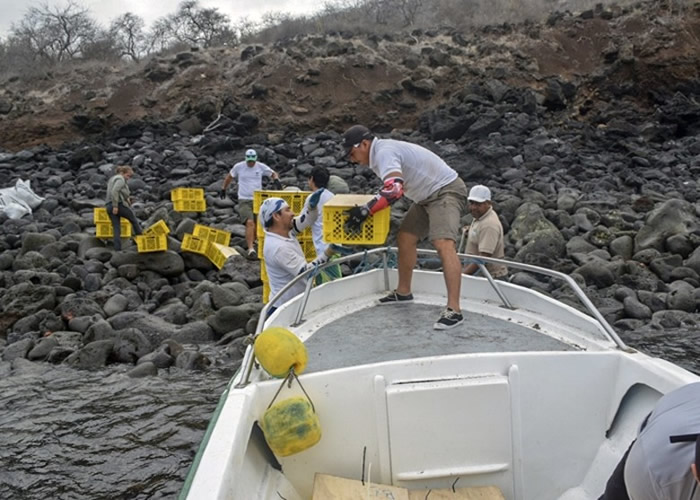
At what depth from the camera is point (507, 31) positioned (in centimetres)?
2317

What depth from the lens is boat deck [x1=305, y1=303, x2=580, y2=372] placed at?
12.1 ft

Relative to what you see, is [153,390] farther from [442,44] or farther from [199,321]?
[442,44]

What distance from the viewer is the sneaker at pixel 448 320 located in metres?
4.14

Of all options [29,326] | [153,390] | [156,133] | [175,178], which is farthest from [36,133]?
[153,390]

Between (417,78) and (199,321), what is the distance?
52.0 feet

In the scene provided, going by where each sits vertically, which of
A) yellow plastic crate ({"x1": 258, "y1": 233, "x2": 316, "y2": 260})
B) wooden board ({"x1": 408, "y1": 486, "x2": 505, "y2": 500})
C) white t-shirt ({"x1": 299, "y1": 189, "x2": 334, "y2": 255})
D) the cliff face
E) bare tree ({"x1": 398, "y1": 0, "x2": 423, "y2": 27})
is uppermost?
→ bare tree ({"x1": 398, "y1": 0, "x2": 423, "y2": 27})

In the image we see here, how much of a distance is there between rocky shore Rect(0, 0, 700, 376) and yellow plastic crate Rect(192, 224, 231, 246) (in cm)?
39

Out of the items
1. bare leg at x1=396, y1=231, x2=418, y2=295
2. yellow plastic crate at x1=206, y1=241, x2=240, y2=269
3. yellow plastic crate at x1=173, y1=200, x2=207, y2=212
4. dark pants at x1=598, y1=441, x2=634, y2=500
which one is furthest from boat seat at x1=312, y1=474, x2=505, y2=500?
yellow plastic crate at x1=173, y1=200, x2=207, y2=212

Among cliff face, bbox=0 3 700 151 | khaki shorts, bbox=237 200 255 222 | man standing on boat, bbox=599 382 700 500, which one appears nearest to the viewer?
man standing on boat, bbox=599 382 700 500

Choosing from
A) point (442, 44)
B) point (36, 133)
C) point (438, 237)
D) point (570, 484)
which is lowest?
point (570, 484)

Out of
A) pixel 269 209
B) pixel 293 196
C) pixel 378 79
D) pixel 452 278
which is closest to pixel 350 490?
pixel 452 278

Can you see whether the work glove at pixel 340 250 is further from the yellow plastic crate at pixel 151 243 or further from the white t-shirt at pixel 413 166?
the yellow plastic crate at pixel 151 243

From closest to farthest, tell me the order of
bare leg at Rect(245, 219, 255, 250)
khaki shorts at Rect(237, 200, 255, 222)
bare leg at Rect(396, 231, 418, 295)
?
1. bare leg at Rect(396, 231, 418, 295)
2. bare leg at Rect(245, 219, 255, 250)
3. khaki shorts at Rect(237, 200, 255, 222)

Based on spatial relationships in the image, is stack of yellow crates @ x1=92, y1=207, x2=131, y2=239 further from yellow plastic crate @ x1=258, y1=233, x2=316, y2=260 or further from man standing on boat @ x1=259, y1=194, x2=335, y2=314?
man standing on boat @ x1=259, y1=194, x2=335, y2=314
